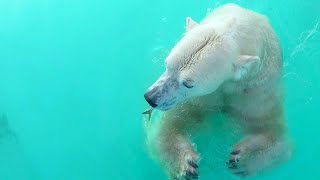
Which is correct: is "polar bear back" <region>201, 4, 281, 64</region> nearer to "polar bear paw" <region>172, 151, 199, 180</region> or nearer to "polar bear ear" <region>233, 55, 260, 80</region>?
"polar bear ear" <region>233, 55, 260, 80</region>

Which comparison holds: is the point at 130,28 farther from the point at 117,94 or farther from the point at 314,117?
the point at 314,117

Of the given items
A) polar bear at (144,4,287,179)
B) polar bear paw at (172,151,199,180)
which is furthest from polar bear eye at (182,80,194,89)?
polar bear paw at (172,151,199,180)

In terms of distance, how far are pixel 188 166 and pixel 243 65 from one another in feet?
2.23

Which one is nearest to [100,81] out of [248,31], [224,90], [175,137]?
[175,137]

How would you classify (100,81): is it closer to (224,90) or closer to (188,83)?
(224,90)

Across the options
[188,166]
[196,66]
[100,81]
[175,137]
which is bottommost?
[188,166]

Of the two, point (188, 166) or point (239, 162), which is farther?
point (239, 162)

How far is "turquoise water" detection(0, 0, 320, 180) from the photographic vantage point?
4.09 m

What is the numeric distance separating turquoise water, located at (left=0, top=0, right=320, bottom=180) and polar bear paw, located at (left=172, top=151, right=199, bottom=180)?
86cm

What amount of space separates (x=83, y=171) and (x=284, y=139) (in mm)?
1628

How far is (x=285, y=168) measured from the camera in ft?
13.5

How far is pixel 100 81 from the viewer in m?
4.29

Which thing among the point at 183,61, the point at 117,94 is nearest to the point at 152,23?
the point at 117,94

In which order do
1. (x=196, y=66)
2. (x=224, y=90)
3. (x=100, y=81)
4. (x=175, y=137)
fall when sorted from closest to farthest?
(x=196, y=66) < (x=224, y=90) < (x=175, y=137) < (x=100, y=81)
